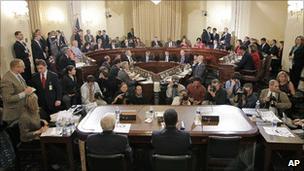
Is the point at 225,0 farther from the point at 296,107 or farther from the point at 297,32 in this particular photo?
the point at 296,107

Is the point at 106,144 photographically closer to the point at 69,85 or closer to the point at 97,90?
the point at 97,90

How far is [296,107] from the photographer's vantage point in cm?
590

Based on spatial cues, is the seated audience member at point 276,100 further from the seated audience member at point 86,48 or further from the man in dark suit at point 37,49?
the seated audience member at point 86,48

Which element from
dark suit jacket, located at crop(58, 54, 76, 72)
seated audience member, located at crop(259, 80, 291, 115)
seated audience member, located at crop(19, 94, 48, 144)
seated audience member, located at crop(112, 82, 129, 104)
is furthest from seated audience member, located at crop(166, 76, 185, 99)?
dark suit jacket, located at crop(58, 54, 76, 72)

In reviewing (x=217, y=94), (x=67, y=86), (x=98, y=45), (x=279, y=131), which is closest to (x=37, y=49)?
(x=67, y=86)

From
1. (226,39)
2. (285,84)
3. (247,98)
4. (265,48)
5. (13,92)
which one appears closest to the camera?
(13,92)

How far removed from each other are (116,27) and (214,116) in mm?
10800

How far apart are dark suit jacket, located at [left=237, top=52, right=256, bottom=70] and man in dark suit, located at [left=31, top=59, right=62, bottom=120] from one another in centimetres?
504

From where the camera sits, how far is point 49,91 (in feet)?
16.5

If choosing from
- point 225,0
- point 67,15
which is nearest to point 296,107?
point 225,0

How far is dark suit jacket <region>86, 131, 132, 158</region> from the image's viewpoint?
2.90 metres

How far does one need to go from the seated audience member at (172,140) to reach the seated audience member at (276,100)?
2208mm

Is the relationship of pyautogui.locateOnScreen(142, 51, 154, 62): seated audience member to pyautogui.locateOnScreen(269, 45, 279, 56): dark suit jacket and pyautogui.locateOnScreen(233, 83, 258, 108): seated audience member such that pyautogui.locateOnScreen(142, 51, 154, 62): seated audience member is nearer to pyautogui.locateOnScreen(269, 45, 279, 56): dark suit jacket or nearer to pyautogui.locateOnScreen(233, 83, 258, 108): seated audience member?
pyautogui.locateOnScreen(269, 45, 279, 56): dark suit jacket

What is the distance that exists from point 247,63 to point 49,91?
5302 millimetres
